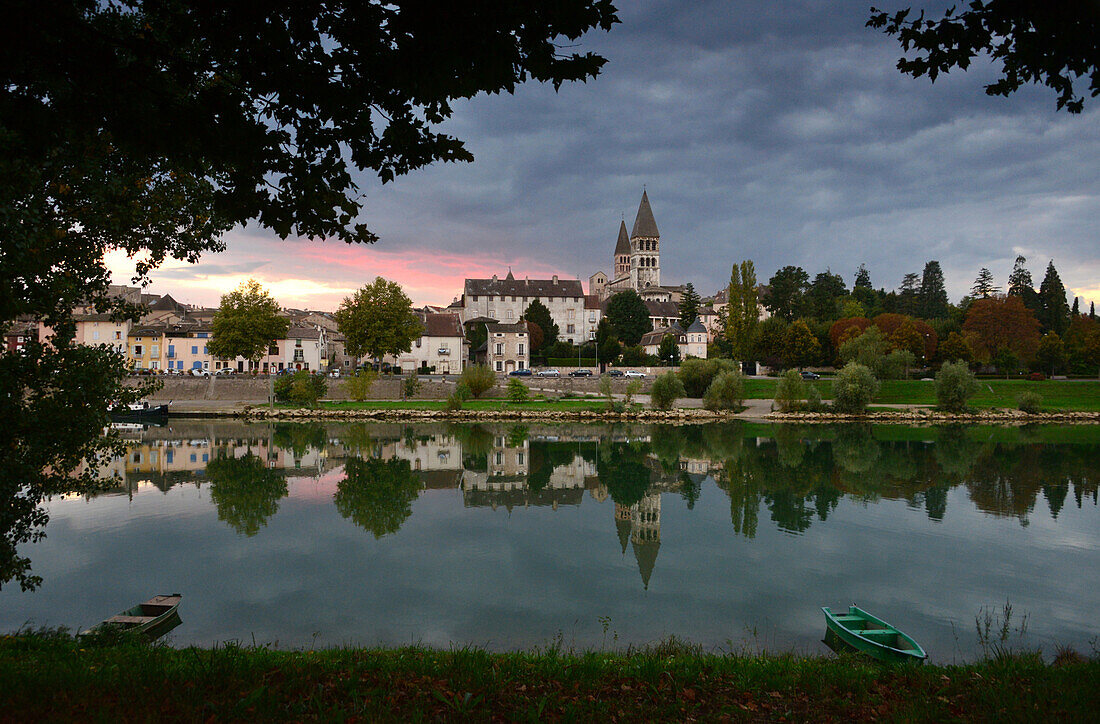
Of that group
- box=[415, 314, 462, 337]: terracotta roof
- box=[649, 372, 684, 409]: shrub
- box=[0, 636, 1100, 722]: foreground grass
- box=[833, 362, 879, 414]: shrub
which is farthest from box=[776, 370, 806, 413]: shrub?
box=[0, 636, 1100, 722]: foreground grass

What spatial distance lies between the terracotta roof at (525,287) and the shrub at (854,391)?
54873 mm

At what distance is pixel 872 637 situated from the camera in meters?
8.62

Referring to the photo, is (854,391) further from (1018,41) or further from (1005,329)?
(1018,41)

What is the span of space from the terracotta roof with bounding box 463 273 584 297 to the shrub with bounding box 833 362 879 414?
5487 centimetres

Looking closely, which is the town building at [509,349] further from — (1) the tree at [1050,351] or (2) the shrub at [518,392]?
(1) the tree at [1050,351]

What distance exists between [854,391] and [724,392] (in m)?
9.34

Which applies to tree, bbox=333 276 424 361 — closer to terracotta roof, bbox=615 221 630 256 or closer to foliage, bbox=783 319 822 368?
foliage, bbox=783 319 822 368

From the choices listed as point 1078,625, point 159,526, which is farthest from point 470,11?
point 159,526

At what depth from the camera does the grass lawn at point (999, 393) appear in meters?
51.9

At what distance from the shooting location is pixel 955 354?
216ft

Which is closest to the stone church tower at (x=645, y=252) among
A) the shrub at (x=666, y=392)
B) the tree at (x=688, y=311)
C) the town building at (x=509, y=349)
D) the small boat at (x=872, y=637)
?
the tree at (x=688, y=311)

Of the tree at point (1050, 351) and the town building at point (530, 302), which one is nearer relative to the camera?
the tree at point (1050, 351)

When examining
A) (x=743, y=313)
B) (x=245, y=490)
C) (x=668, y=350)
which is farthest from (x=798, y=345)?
(x=245, y=490)

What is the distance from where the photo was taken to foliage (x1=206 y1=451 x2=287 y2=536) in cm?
1788
